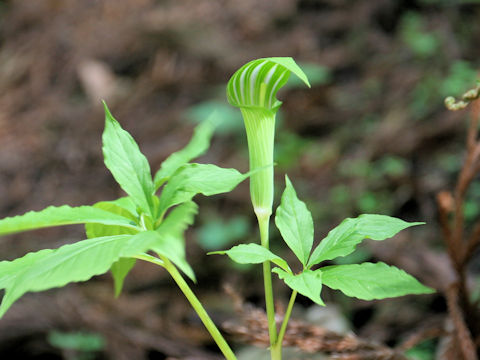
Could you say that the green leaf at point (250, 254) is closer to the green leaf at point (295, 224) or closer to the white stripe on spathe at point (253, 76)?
the green leaf at point (295, 224)

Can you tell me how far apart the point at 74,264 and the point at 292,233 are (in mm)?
313

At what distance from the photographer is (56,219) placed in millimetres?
516

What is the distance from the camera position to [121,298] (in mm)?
1755

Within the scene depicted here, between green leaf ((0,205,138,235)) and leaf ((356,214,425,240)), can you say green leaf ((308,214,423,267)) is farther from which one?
green leaf ((0,205,138,235))

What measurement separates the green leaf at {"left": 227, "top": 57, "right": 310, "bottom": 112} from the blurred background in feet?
2.70

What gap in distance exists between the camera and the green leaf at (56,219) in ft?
1.59

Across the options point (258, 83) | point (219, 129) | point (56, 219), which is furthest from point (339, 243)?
point (219, 129)

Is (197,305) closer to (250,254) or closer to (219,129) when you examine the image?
(250,254)

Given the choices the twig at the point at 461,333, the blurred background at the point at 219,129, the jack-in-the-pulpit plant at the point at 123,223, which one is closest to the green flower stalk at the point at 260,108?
the jack-in-the-pulpit plant at the point at 123,223

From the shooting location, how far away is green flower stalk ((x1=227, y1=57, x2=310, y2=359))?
24.4 inches

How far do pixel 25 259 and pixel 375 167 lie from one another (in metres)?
1.83

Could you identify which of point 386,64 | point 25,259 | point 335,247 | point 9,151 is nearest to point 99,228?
point 25,259

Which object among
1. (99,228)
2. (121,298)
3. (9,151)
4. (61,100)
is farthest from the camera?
(61,100)

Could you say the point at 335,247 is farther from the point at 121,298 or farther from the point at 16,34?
the point at 16,34
